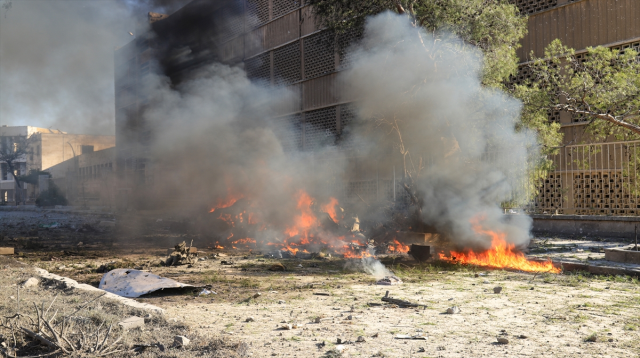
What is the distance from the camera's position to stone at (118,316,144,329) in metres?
3.61

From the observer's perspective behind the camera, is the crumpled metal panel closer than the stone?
No

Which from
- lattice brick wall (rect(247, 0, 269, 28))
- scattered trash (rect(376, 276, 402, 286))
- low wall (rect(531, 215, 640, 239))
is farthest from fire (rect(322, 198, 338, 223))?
lattice brick wall (rect(247, 0, 269, 28))

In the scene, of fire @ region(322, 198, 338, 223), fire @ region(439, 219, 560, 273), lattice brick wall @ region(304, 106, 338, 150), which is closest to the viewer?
fire @ region(439, 219, 560, 273)

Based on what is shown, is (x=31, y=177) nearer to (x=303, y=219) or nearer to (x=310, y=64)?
(x=310, y=64)

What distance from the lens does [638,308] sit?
4.41 metres

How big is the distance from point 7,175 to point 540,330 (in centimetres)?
7352

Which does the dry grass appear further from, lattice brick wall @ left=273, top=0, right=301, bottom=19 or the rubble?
lattice brick wall @ left=273, top=0, right=301, bottom=19

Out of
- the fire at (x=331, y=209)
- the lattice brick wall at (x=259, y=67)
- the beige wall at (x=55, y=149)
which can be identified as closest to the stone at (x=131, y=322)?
the fire at (x=331, y=209)

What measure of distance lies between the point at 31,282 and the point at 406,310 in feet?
14.3

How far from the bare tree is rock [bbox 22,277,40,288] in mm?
52652

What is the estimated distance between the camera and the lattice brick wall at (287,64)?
66.4 ft

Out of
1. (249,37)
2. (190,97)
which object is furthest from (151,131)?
(249,37)

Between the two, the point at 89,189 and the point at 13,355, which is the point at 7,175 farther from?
the point at 13,355

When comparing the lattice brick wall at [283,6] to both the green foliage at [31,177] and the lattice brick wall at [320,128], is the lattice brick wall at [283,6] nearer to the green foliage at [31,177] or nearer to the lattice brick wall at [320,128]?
the lattice brick wall at [320,128]
